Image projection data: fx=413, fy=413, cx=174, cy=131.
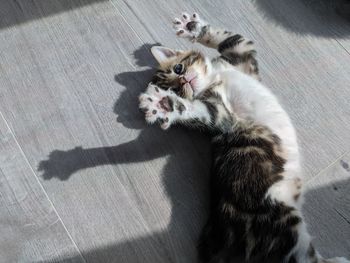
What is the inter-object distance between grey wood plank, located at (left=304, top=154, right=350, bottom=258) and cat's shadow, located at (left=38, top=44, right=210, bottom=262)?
0.37 meters

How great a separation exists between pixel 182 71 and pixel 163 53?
12cm

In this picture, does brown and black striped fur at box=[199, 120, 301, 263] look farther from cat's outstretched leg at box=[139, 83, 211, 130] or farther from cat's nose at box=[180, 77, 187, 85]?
cat's nose at box=[180, 77, 187, 85]

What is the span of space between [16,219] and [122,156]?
41 centimetres

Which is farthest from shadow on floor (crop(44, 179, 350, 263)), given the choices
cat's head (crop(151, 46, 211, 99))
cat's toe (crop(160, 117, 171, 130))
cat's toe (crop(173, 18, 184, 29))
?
cat's toe (crop(173, 18, 184, 29))

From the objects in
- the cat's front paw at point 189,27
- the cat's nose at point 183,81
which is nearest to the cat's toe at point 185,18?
the cat's front paw at point 189,27

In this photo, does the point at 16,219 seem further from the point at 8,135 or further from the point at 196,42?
the point at 196,42

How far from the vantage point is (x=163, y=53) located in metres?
1.54

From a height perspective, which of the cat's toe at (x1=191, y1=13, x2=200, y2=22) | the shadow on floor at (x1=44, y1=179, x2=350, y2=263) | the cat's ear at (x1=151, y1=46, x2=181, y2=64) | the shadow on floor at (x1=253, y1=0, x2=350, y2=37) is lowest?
the shadow on floor at (x1=44, y1=179, x2=350, y2=263)

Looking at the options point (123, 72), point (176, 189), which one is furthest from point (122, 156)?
point (123, 72)

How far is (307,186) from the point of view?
4.70 feet

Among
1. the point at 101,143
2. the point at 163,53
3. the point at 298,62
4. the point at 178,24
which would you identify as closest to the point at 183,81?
the point at 163,53

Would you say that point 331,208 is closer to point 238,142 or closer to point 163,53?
point 238,142

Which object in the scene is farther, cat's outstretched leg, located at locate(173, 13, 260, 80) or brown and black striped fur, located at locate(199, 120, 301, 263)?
cat's outstretched leg, located at locate(173, 13, 260, 80)

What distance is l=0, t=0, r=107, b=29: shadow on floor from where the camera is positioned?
5.29 feet
